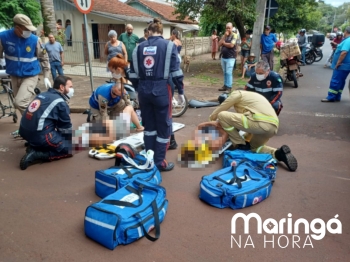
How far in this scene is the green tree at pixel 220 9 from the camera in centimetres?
1152

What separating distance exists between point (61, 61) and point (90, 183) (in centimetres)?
667

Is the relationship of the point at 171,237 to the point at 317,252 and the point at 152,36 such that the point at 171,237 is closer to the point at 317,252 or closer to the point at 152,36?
the point at 317,252

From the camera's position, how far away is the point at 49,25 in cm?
1146

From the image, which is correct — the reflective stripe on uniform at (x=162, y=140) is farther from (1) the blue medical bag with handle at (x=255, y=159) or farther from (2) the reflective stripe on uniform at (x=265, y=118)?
(2) the reflective stripe on uniform at (x=265, y=118)

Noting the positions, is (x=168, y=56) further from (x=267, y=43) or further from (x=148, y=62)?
(x=267, y=43)

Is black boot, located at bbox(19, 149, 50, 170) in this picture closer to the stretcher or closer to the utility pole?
the stretcher

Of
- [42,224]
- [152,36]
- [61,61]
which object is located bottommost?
[42,224]

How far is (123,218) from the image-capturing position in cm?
273

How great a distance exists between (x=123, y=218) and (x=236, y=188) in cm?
131

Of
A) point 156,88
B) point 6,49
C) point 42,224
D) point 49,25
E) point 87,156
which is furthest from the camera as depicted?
point 49,25

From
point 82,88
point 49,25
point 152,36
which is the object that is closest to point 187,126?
point 152,36

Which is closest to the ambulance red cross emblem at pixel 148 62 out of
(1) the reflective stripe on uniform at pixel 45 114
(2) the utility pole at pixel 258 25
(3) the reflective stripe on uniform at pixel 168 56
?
(3) the reflective stripe on uniform at pixel 168 56

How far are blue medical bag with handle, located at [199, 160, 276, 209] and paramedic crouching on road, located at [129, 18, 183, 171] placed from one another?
93 centimetres

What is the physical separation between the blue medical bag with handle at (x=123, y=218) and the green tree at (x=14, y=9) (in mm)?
12780
